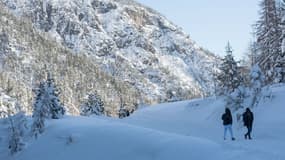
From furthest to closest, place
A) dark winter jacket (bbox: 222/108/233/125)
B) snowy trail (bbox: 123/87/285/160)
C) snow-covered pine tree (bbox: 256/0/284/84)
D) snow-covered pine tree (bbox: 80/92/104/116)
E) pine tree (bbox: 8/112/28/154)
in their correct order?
snow-covered pine tree (bbox: 80/92/104/116) → snow-covered pine tree (bbox: 256/0/284/84) → pine tree (bbox: 8/112/28/154) → dark winter jacket (bbox: 222/108/233/125) → snowy trail (bbox: 123/87/285/160)

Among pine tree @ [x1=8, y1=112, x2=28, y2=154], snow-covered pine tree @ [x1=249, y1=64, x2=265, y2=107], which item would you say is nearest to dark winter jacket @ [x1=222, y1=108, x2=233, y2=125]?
snow-covered pine tree @ [x1=249, y1=64, x2=265, y2=107]

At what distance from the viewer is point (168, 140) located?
23.5m

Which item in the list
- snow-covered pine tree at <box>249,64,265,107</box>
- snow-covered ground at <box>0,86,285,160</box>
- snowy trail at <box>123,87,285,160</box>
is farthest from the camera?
snow-covered pine tree at <box>249,64,265,107</box>

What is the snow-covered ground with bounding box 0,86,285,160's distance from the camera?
2127 cm

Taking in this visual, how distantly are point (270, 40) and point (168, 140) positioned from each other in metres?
25.5

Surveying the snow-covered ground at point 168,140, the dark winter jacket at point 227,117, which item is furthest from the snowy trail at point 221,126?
the dark winter jacket at point 227,117

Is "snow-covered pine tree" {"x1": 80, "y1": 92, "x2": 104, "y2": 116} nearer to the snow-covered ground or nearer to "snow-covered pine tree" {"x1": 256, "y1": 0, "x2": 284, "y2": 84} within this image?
"snow-covered pine tree" {"x1": 256, "y1": 0, "x2": 284, "y2": 84}

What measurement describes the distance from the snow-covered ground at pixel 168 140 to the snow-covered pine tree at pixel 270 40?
756 cm

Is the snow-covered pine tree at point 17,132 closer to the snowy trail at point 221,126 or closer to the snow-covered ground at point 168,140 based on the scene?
the snow-covered ground at point 168,140

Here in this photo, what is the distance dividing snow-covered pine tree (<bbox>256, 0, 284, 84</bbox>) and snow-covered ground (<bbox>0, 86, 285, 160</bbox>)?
756 cm

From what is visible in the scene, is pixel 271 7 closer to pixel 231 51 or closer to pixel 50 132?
pixel 231 51

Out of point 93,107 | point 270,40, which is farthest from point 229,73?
point 93,107

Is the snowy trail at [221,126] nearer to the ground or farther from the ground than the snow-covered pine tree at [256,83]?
nearer to the ground

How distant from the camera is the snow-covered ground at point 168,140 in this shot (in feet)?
69.8
